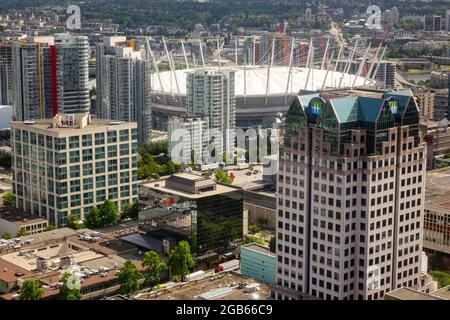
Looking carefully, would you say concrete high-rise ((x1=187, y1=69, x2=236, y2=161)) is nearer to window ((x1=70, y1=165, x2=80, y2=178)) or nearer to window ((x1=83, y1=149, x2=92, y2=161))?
window ((x1=83, y1=149, x2=92, y2=161))

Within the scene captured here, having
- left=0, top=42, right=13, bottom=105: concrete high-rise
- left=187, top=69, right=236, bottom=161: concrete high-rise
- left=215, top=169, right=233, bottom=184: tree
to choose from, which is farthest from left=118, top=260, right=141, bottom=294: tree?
left=0, top=42, right=13, bottom=105: concrete high-rise

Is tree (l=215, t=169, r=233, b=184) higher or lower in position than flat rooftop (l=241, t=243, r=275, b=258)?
higher

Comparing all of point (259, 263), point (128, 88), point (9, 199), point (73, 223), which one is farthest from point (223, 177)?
point (128, 88)

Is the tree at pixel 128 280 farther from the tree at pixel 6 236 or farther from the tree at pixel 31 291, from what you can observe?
the tree at pixel 6 236

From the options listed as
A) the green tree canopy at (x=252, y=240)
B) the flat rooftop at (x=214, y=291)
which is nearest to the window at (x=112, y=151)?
the green tree canopy at (x=252, y=240)

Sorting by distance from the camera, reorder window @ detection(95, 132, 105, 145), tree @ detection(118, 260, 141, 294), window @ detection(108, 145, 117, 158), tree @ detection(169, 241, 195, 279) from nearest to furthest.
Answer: tree @ detection(118, 260, 141, 294) < tree @ detection(169, 241, 195, 279) < window @ detection(95, 132, 105, 145) < window @ detection(108, 145, 117, 158)
